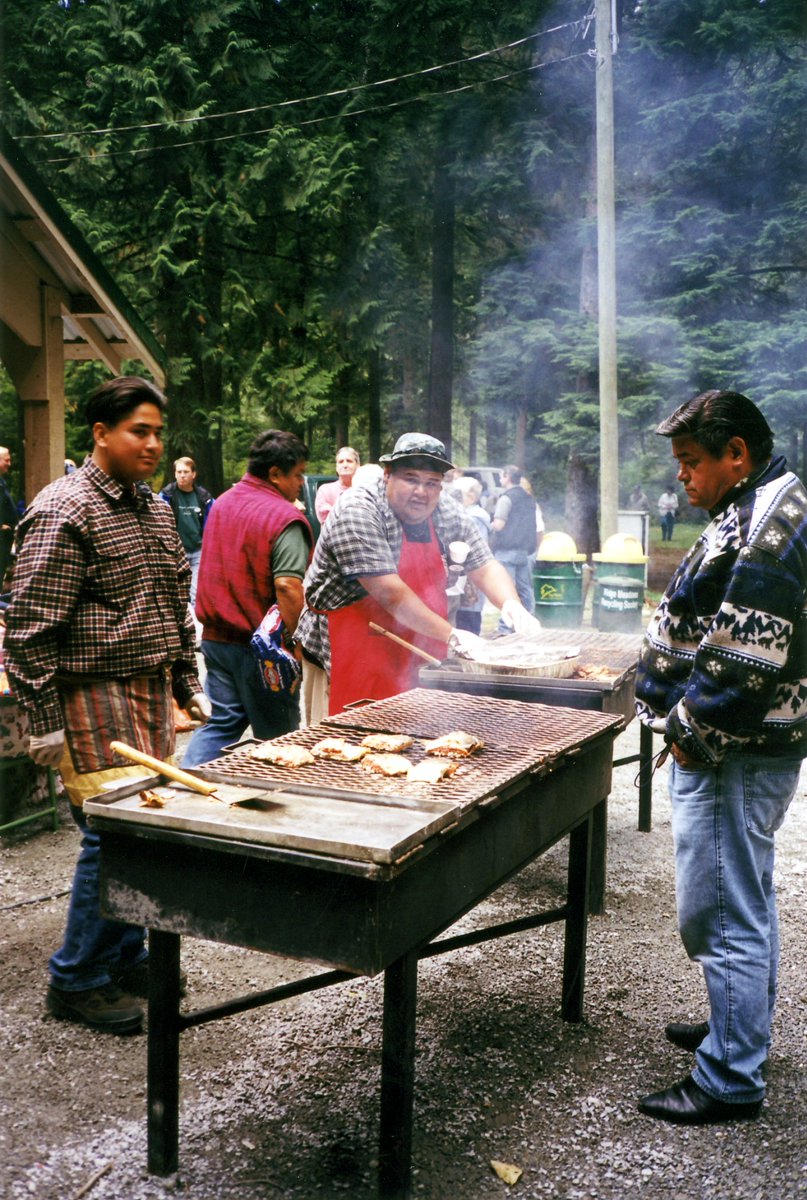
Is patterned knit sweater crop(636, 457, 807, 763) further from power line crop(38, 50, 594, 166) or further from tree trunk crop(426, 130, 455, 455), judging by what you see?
tree trunk crop(426, 130, 455, 455)

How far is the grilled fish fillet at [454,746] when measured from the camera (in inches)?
116

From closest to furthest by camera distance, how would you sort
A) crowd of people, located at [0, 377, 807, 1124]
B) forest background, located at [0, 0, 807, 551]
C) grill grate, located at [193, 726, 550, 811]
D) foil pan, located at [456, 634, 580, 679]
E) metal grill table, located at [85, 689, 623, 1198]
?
metal grill table, located at [85, 689, 623, 1198]
grill grate, located at [193, 726, 550, 811]
crowd of people, located at [0, 377, 807, 1124]
foil pan, located at [456, 634, 580, 679]
forest background, located at [0, 0, 807, 551]

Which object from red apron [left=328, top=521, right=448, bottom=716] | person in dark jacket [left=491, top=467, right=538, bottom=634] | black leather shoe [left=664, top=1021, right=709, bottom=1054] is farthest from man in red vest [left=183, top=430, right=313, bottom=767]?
person in dark jacket [left=491, top=467, right=538, bottom=634]

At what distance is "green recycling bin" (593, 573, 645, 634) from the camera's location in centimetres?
1077

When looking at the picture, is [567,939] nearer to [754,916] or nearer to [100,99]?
[754,916]

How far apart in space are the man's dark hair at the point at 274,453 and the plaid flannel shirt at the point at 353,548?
0.49 meters

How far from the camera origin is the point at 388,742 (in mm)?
3043

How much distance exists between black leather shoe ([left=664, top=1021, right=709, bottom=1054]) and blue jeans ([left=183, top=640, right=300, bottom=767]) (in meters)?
2.28

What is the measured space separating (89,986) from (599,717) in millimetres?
1986

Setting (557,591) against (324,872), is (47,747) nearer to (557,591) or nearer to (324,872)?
(324,872)

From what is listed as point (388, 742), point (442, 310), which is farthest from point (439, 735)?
point (442, 310)

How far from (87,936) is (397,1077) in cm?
135

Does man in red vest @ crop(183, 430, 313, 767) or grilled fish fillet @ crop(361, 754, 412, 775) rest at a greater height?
man in red vest @ crop(183, 430, 313, 767)

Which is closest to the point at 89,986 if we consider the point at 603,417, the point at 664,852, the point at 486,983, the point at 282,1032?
the point at 282,1032
